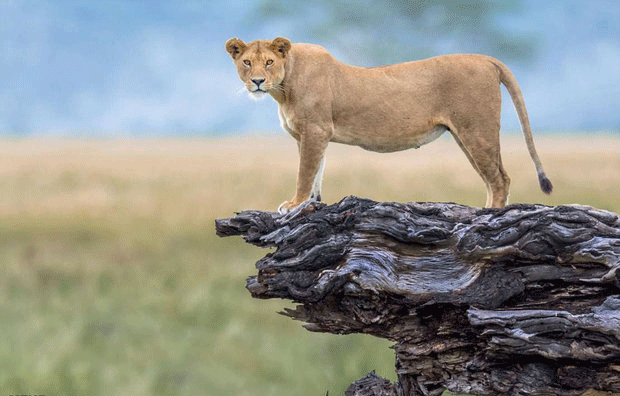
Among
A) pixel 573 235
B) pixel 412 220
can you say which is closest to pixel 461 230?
pixel 412 220

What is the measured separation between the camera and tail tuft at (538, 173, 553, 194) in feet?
18.9

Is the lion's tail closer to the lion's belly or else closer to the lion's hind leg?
the lion's hind leg

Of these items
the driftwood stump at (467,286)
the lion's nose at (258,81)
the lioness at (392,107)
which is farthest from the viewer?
the lioness at (392,107)

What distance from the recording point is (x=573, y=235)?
4641 millimetres

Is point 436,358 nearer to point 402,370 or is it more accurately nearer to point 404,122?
point 402,370

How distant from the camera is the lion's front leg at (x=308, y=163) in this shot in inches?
207

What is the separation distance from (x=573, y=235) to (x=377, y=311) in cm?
121

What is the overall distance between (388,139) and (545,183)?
1188mm

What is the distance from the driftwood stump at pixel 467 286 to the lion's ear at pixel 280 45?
103 cm

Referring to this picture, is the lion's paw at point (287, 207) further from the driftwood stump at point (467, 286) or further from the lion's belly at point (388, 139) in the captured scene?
the lion's belly at point (388, 139)

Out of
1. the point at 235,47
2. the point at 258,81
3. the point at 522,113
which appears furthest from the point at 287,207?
the point at 522,113

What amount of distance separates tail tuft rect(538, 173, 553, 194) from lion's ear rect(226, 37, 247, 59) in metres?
2.30

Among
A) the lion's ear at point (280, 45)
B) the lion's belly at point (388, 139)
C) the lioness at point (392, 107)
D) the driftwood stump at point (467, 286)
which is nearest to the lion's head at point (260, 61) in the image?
the lion's ear at point (280, 45)

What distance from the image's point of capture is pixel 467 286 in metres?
4.67
